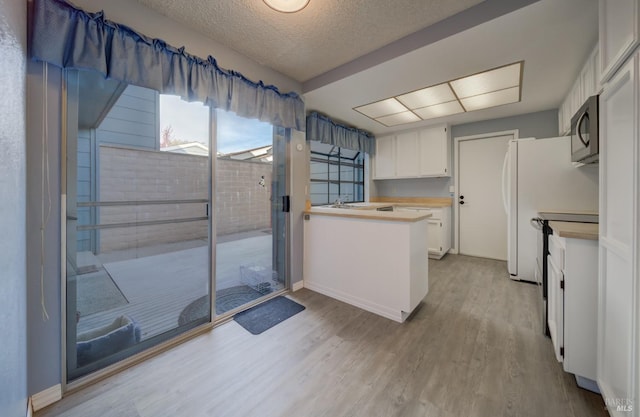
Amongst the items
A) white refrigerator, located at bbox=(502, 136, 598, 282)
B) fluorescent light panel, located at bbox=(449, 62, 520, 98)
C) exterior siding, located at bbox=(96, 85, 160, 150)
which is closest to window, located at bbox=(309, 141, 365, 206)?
fluorescent light panel, located at bbox=(449, 62, 520, 98)

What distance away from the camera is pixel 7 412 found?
89 cm

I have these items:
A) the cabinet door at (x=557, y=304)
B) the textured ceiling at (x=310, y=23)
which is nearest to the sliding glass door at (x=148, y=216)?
the textured ceiling at (x=310, y=23)

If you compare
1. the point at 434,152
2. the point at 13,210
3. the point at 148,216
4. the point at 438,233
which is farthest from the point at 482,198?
the point at 13,210

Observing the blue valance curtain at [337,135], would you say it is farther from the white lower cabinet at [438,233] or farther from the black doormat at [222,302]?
the black doormat at [222,302]

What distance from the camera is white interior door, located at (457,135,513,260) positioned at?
12.8ft

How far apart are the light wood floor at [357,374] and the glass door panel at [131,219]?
0.28 meters

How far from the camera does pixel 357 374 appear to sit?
152cm

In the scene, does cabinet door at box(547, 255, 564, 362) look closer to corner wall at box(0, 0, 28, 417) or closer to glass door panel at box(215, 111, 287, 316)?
glass door panel at box(215, 111, 287, 316)

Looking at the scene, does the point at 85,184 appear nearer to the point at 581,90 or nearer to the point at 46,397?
the point at 46,397

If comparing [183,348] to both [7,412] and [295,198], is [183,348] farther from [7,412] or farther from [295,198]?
[295,198]

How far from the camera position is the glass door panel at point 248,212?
2.21m

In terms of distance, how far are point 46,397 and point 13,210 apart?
1.08 metres

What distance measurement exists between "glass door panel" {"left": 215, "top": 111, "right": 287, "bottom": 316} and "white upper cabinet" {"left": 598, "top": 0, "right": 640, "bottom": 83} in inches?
93.8

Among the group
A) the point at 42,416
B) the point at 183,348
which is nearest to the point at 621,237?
the point at 183,348
